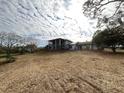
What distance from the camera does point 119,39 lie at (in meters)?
20.5

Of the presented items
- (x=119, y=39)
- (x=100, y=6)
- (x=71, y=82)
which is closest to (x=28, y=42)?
(x=119, y=39)

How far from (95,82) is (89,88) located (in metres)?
0.65

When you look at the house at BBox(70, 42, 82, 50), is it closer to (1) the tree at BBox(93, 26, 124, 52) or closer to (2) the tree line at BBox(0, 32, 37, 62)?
(2) the tree line at BBox(0, 32, 37, 62)

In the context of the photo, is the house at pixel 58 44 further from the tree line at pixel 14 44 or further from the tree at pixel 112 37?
the tree at pixel 112 37

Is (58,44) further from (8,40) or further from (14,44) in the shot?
(8,40)

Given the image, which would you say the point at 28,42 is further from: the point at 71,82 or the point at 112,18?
the point at 71,82

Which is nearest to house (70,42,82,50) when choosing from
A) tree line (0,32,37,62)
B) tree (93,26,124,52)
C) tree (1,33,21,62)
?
tree line (0,32,37,62)

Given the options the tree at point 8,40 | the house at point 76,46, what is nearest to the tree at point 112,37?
the house at point 76,46

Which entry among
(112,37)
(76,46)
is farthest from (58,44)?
(112,37)

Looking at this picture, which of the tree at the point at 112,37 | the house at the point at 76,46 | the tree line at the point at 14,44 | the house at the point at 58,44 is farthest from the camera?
the house at the point at 76,46

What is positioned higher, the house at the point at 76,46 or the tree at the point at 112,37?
the tree at the point at 112,37

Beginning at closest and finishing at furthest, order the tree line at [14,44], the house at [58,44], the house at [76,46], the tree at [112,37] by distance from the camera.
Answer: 1. the tree at [112,37]
2. the tree line at [14,44]
3. the house at [58,44]
4. the house at [76,46]

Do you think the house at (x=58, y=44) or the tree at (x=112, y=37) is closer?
the tree at (x=112, y=37)

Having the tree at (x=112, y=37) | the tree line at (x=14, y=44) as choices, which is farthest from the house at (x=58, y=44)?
the tree at (x=112, y=37)
